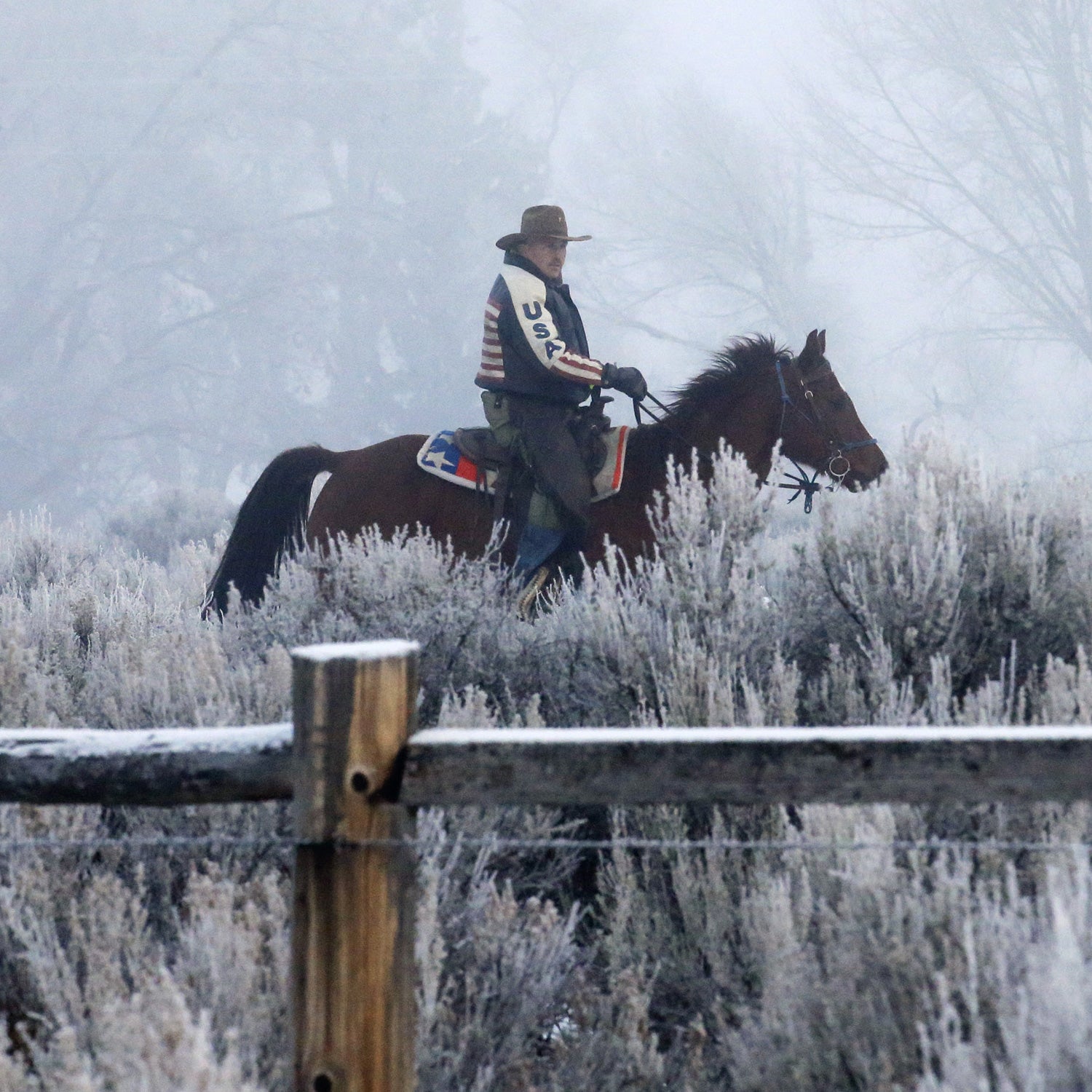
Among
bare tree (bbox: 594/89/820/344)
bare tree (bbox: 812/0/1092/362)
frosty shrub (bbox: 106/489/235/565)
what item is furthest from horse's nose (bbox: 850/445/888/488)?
bare tree (bbox: 594/89/820/344)

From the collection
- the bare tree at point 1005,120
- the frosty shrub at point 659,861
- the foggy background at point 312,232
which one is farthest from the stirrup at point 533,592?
the foggy background at point 312,232

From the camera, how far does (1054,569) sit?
15.6ft

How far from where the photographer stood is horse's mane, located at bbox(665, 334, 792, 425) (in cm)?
653

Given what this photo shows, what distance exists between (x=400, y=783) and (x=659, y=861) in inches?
62.2

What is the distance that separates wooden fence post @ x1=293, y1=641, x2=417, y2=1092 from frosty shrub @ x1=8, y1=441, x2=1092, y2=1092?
0.18m

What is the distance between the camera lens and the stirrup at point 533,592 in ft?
19.0

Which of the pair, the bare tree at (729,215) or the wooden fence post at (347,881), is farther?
the bare tree at (729,215)

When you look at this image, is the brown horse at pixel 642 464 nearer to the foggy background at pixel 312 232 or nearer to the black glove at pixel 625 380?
the black glove at pixel 625 380

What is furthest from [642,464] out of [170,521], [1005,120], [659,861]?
[1005,120]

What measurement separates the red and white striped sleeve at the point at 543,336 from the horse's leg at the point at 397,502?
75 centimetres

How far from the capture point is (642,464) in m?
6.34

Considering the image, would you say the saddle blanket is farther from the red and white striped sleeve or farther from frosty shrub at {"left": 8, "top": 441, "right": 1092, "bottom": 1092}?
frosty shrub at {"left": 8, "top": 441, "right": 1092, "bottom": 1092}

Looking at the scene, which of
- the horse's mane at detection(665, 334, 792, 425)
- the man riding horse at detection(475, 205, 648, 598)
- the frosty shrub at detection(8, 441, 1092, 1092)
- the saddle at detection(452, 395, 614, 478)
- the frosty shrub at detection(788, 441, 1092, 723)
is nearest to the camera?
the frosty shrub at detection(8, 441, 1092, 1092)

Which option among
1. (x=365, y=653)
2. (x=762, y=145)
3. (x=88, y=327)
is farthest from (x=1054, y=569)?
(x=88, y=327)
